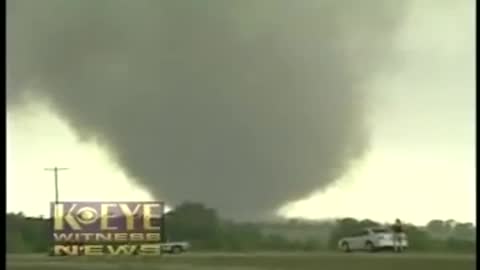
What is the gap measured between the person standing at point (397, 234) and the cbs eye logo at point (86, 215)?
963 millimetres

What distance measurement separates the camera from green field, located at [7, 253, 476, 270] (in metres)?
3.03

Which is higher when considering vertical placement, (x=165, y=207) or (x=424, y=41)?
(x=424, y=41)

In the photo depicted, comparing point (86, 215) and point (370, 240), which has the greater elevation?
point (86, 215)

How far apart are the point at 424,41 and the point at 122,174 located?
1.09m

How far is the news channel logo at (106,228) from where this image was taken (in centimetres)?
302

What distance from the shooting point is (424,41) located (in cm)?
313

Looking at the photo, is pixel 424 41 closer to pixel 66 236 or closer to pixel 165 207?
pixel 165 207

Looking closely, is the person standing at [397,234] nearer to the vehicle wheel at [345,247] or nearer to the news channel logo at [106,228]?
the vehicle wheel at [345,247]

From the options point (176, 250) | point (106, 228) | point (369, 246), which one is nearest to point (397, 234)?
point (369, 246)

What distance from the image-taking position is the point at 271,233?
307 centimetres

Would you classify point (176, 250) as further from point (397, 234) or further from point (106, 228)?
point (397, 234)

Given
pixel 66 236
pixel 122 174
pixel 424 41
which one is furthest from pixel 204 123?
pixel 424 41

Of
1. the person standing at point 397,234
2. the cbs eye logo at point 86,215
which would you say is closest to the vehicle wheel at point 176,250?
the cbs eye logo at point 86,215

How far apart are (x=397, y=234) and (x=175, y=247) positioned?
726 mm
